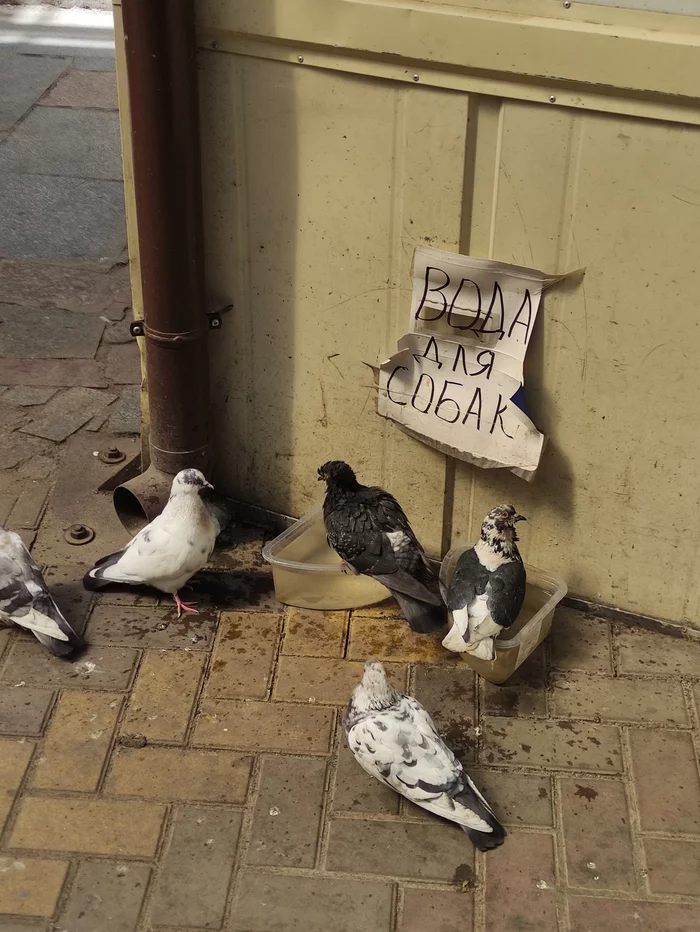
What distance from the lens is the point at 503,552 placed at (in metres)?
4.06

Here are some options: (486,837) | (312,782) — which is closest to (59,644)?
(312,782)

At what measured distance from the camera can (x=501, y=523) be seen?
4.05 metres

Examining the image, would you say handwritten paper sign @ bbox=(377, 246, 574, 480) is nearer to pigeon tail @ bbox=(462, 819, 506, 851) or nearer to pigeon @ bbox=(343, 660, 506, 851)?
pigeon @ bbox=(343, 660, 506, 851)

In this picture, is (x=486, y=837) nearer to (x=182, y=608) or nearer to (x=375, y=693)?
(x=375, y=693)

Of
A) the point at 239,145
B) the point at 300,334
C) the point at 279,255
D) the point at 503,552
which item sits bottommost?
the point at 503,552

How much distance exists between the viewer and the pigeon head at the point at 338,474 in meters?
4.34

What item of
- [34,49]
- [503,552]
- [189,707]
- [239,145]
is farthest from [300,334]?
[34,49]

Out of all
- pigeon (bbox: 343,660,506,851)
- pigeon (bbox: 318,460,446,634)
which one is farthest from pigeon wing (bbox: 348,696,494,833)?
pigeon (bbox: 318,460,446,634)

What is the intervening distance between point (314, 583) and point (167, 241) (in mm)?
1511

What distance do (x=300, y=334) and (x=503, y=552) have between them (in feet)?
4.11

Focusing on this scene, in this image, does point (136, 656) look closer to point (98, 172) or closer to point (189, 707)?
point (189, 707)

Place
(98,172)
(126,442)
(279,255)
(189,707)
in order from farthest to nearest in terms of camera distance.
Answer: (98,172) → (126,442) → (279,255) → (189,707)

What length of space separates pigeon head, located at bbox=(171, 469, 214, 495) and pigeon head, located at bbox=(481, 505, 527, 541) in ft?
3.87

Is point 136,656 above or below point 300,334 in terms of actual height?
below
